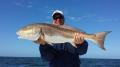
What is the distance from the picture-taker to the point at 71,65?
8.24m

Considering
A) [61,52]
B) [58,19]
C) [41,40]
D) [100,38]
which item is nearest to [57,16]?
[58,19]

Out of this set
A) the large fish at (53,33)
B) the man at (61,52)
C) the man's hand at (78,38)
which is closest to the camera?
the large fish at (53,33)

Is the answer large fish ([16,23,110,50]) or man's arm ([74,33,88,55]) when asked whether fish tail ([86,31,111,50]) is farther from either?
man's arm ([74,33,88,55])

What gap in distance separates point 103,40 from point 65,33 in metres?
0.90

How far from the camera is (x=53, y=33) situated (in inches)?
288

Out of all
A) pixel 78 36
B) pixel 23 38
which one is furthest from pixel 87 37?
pixel 23 38

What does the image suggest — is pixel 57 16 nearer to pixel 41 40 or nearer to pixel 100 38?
pixel 41 40

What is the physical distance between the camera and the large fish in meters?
7.20

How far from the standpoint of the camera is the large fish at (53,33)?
720cm

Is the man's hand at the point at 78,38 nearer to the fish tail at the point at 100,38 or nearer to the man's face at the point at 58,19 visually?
the fish tail at the point at 100,38

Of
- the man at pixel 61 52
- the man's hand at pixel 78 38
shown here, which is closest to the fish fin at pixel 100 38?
the man's hand at pixel 78 38

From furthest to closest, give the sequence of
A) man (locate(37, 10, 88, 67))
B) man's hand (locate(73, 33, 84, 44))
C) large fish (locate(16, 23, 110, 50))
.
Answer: man (locate(37, 10, 88, 67)), man's hand (locate(73, 33, 84, 44)), large fish (locate(16, 23, 110, 50))

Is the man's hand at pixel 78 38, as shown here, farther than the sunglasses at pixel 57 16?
No

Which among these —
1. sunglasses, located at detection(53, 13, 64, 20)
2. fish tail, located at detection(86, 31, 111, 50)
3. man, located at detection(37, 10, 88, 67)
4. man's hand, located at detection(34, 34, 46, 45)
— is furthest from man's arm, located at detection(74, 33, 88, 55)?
sunglasses, located at detection(53, 13, 64, 20)
